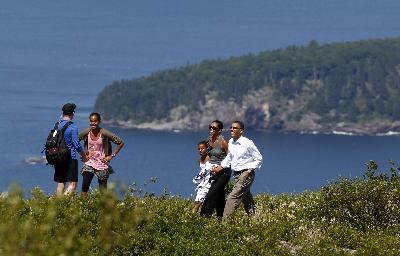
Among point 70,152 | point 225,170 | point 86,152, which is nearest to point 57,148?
point 70,152

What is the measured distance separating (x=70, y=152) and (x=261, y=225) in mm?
3141

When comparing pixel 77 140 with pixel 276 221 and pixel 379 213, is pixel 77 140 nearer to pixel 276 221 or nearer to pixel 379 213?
pixel 276 221

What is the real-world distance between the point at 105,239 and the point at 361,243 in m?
8.75

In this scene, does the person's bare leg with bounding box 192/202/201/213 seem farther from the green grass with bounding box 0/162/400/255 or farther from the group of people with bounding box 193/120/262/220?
the green grass with bounding box 0/162/400/255

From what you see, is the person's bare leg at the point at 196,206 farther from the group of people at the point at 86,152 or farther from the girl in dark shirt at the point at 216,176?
the group of people at the point at 86,152

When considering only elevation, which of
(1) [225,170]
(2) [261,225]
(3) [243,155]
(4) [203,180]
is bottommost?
(2) [261,225]

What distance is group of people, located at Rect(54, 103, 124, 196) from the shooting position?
1805 centimetres

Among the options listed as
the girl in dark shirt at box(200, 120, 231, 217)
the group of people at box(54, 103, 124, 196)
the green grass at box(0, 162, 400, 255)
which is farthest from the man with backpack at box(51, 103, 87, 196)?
the girl in dark shirt at box(200, 120, 231, 217)

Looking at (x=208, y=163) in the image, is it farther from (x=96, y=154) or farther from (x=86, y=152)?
(x=86, y=152)

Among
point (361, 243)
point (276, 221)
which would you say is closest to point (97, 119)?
point (276, 221)

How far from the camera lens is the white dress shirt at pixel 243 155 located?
17.8 m

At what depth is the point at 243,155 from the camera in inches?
701

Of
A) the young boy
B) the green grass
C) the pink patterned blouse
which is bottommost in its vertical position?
the green grass

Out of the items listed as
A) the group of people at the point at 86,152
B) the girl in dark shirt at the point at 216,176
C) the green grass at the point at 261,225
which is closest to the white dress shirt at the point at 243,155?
the girl in dark shirt at the point at 216,176
